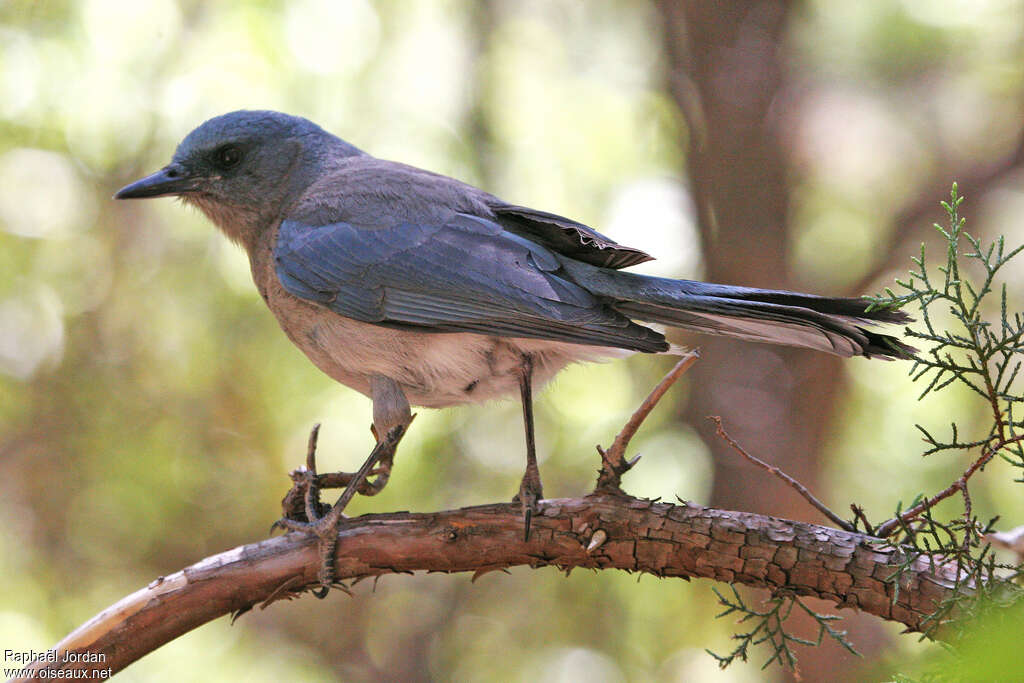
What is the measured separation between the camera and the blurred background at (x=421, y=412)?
586cm

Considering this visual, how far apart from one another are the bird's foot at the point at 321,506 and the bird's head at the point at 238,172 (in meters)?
1.32

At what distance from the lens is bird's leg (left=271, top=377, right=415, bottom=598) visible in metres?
3.17

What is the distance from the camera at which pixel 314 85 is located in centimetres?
663

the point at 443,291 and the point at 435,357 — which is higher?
the point at 443,291

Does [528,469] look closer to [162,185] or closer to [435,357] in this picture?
[435,357]

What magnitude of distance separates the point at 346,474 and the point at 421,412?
254 cm

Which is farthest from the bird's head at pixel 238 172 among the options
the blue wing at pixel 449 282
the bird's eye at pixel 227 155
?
the blue wing at pixel 449 282

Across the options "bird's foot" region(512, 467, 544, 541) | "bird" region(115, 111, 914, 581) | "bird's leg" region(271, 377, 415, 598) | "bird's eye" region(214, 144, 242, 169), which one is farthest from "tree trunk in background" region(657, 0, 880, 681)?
"bird's eye" region(214, 144, 242, 169)

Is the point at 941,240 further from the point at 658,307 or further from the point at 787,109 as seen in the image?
the point at 658,307

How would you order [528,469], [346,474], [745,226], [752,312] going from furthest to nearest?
[745,226] < [346,474] < [528,469] < [752,312]

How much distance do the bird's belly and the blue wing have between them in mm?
78

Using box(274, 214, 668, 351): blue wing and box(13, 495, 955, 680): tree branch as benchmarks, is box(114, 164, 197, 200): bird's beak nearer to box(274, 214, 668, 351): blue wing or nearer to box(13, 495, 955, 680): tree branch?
box(274, 214, 668, 351): blue wing

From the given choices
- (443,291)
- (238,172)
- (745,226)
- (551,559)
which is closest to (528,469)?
(551,559)

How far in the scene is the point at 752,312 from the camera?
9.83 feet
